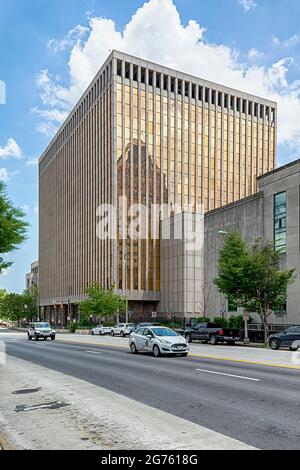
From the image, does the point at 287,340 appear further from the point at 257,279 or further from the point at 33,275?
the point at 33,275

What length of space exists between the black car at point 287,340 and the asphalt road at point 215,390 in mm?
8690

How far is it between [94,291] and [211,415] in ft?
205

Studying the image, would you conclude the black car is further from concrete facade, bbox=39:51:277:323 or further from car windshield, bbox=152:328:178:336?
concrete facade, bbox=39:51:277:323

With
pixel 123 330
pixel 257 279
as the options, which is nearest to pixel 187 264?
pixel 123 330

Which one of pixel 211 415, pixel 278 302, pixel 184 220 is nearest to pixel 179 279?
pixel 184 220

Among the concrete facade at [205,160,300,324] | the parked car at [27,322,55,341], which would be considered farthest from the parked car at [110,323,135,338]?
the parked car at [27,322,55,341]

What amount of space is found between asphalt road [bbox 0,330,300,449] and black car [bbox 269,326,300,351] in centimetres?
869

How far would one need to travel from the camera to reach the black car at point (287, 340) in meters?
27.5

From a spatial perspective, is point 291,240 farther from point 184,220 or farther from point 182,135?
point 182,135

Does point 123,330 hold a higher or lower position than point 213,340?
lower

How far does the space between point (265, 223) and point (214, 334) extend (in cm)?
1554

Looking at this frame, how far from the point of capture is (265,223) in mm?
46625

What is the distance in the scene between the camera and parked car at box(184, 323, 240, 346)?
3475 centimetres

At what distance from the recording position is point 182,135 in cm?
8844
